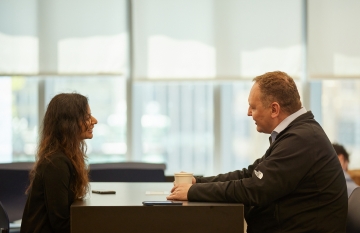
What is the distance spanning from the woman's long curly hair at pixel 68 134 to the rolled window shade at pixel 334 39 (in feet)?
13.1

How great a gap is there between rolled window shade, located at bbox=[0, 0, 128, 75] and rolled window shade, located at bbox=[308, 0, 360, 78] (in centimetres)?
202

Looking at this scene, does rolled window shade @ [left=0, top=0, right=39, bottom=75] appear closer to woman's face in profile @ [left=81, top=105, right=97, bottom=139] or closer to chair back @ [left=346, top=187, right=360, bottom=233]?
woman's face in profile @ [left=81, top=105, right=97, bottom=139]

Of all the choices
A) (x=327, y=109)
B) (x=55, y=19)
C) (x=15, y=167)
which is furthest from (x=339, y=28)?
(x=15, y=167)

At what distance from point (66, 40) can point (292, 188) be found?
13.9 ft

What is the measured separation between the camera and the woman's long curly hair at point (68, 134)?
2252mm

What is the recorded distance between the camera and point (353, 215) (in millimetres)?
2332

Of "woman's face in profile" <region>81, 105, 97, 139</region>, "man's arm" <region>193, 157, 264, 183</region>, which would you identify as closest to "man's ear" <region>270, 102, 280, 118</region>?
"man's arm" <region>193, 157, 264, 183</region>

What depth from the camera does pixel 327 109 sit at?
601 centimetres

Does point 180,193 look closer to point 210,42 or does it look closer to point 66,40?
point 210,42

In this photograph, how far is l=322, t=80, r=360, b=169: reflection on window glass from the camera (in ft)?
19.7

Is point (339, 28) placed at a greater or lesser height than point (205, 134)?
greater

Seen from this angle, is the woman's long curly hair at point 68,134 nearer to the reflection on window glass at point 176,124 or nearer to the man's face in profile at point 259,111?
the man's face in profile at point 259,111

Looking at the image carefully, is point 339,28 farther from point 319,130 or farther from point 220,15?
point 319,130

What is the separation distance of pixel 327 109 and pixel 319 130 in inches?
154
